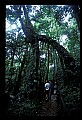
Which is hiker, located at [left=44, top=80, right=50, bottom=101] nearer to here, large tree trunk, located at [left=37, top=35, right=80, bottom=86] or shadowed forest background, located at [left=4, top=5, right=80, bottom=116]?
shadowed forest background, located at [left=4, top=5, right=80, bottom=116]

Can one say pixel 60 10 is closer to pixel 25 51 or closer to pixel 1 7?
pixel 25 51

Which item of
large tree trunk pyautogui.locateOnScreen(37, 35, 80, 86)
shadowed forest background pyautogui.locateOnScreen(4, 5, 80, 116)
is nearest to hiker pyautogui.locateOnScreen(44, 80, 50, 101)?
shadowed forest background pyautogui.locateOnScreen(4, 5, 80, 116)

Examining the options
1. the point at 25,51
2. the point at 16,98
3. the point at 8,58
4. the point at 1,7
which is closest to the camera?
the point at 1,7

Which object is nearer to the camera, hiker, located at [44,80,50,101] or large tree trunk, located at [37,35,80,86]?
hiker, located at [44,80,50,101]

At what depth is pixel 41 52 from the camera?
513 centimetres

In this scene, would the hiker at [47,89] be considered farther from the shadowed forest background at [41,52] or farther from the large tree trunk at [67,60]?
the large tree trunk at [67,60]

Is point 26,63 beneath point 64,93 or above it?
above

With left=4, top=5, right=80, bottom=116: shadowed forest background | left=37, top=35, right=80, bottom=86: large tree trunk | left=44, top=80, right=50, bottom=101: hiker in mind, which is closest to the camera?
left=44, top=80, right=50, bottom=101: hiker

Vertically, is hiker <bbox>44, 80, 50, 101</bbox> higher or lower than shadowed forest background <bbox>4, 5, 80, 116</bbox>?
lower

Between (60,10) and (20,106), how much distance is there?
2.34m

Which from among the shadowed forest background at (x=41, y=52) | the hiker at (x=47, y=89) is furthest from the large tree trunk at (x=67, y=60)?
the hiker at (x=47, y=89)

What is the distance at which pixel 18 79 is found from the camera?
163 inches

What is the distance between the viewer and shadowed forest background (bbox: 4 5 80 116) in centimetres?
418
